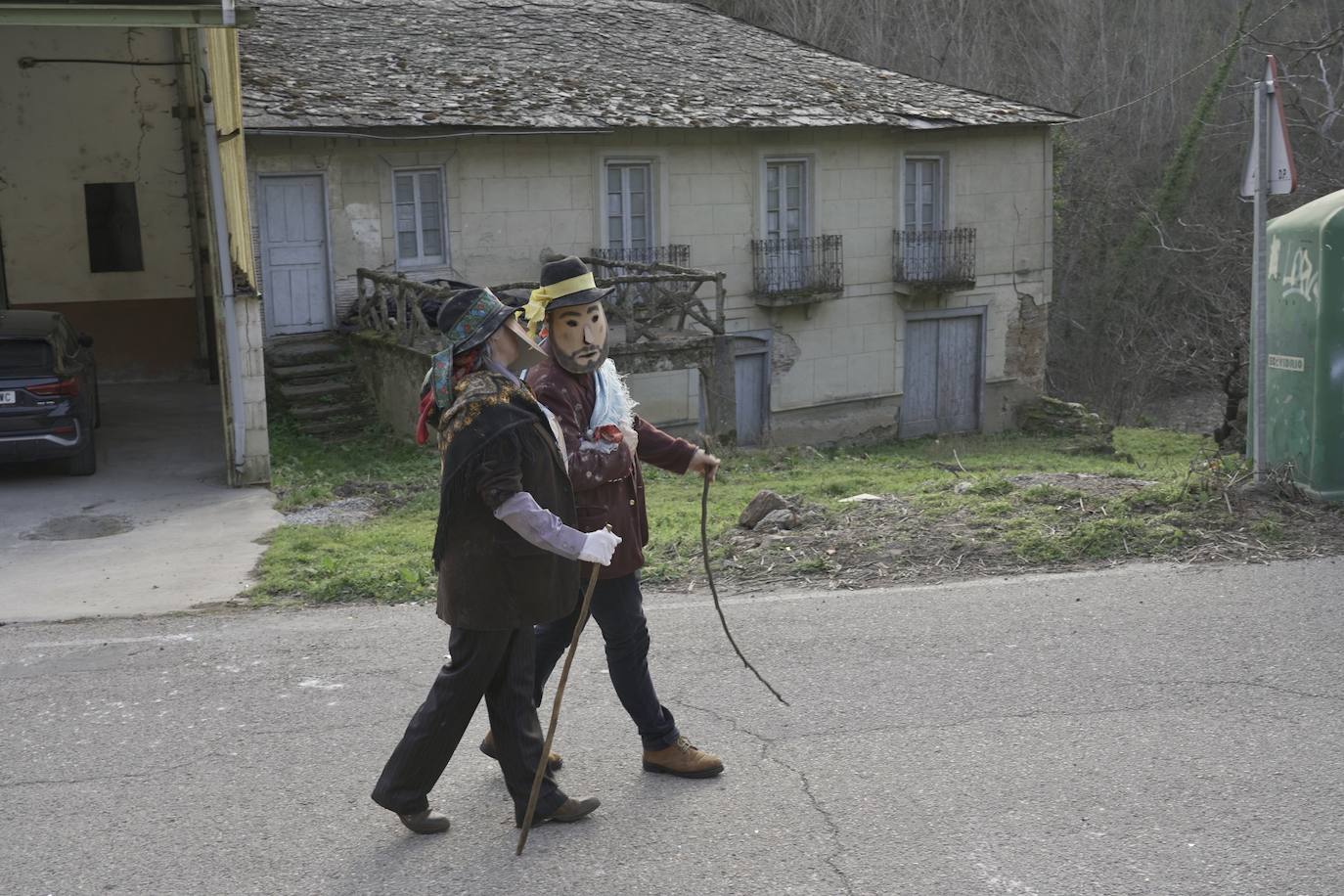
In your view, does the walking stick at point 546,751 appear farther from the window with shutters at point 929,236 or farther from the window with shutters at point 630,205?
the window with shutters at point 929,236

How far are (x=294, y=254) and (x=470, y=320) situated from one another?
14.4 metres

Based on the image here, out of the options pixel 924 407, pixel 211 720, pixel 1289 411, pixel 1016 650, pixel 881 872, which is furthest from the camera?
pixel 924 407

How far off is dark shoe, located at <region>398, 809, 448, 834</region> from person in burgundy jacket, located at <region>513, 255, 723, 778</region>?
61 cm

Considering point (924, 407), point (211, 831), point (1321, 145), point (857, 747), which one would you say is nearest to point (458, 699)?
point (211, 831)

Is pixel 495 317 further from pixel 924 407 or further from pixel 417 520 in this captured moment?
pixel 924 407

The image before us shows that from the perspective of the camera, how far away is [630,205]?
66.3 ft

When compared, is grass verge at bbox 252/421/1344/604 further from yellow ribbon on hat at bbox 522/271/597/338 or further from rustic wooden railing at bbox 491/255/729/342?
rustic wooden railing at bbox 491/255/729/342

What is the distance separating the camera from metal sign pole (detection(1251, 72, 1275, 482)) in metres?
8.03

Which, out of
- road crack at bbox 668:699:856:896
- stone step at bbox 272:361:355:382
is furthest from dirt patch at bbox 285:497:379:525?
stone step at bbox 272:361:355:382

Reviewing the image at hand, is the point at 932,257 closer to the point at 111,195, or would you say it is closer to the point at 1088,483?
the point at 111,195

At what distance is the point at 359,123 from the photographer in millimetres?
16797

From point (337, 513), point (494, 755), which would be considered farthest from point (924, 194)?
point (494, 755)

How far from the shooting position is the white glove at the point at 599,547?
4359 mm

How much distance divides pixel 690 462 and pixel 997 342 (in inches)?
785
